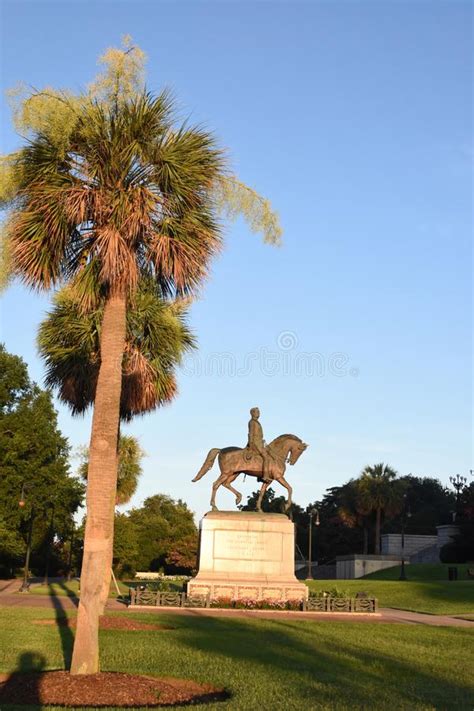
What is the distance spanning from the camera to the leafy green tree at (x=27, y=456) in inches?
2051

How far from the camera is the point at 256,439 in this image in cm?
3209

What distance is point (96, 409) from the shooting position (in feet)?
43.2

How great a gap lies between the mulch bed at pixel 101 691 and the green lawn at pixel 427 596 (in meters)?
22.2

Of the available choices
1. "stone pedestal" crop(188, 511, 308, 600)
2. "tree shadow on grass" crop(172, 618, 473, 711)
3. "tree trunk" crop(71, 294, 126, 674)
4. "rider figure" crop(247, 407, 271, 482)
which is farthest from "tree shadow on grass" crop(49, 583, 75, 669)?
"rider figure" crop(247, 407, 271, 482)

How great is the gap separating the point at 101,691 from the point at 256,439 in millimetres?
21371

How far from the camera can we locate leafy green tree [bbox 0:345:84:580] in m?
52.1

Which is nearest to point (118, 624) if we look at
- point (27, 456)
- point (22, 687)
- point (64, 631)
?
point (64, 631)

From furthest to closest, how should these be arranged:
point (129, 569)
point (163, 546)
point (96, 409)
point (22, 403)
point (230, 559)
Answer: point (163, 546), point (129, 569), point (22, 403), point (230, 559), point (96, 409)

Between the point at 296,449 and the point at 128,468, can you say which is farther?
the point at 128,468

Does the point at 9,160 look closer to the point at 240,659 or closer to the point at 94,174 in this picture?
the point at 94,174

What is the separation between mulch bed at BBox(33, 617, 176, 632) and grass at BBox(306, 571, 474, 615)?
14680 millimetres

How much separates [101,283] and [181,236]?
1.70 metres

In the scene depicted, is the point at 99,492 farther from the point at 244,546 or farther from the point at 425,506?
the point at 425,506

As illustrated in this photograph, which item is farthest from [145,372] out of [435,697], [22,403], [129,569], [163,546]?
[163,546]
